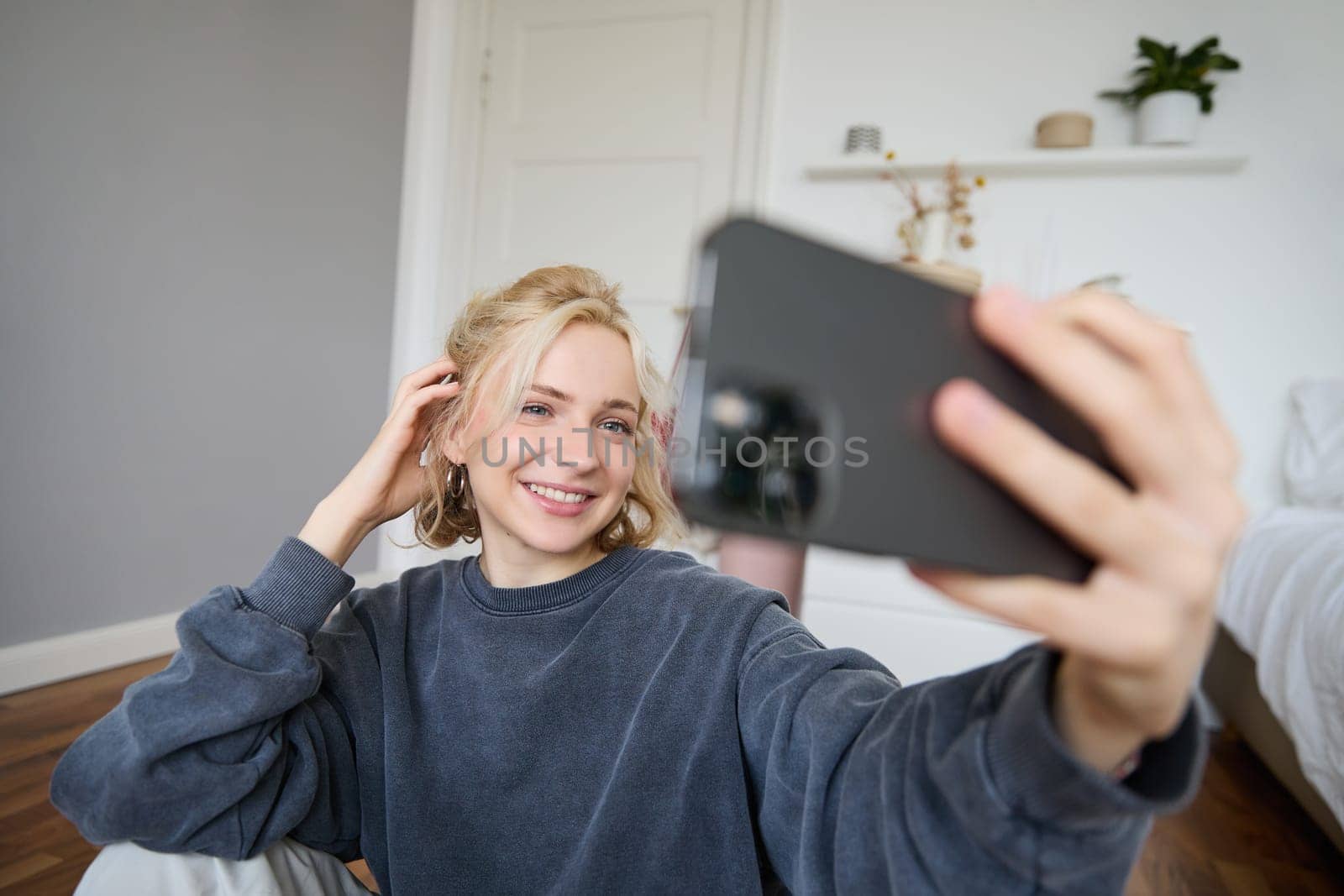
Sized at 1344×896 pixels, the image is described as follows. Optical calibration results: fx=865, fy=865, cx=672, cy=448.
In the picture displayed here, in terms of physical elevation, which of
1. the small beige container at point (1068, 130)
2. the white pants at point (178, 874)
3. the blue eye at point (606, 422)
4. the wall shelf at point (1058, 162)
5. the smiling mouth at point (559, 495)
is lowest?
the white pants at point (178, 874)

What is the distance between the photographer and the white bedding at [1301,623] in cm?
119

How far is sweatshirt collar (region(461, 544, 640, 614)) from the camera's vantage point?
2.86 feet

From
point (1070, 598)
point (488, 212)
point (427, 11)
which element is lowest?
point (1070, 598)

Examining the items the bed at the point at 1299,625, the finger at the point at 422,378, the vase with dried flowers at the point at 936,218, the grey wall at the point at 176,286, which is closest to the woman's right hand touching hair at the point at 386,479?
the finger at the point at 422,378

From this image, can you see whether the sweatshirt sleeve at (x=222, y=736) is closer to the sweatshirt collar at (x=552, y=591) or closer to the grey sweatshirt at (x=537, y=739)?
the grey sweatshirt at (x=537, y=739)

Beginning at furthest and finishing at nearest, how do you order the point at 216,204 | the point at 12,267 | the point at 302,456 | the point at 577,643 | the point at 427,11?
the point at 427,11, the point at 302,456, the point at 216,204, the point at 12,267, the point at 577,643

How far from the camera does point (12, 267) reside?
1.71 meters

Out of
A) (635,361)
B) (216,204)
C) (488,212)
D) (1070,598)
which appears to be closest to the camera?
(1070,598)

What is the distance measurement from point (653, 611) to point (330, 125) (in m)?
2.18

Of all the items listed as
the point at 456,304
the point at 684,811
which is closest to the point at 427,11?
the point at 456,304

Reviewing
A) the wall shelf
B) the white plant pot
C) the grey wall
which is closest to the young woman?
the grey wall

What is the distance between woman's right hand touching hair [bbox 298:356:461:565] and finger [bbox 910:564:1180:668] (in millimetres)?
637

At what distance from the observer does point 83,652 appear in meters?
1.91

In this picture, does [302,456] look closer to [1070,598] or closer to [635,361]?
[635,361]
